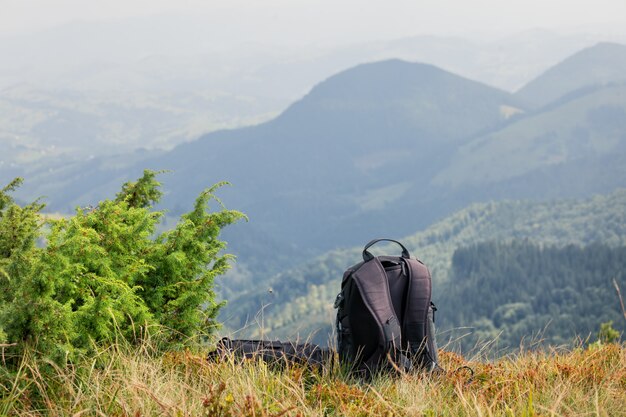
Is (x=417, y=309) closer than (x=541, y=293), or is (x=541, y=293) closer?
(x=417, y=309)

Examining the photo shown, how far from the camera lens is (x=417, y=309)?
16.3ft

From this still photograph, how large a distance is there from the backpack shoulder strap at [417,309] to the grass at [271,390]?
1.37 feet

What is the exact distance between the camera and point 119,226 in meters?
5.07

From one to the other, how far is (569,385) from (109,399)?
2.59 m

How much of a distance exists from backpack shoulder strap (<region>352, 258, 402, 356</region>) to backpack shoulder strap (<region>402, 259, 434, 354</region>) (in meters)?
0.14

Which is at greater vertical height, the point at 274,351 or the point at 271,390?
the point at 271,390

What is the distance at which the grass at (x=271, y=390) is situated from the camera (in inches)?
129

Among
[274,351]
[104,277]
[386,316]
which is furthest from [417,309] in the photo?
[104,277]

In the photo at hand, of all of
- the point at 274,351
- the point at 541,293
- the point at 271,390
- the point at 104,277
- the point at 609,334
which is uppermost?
the point at 104,277

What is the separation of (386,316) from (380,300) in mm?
120

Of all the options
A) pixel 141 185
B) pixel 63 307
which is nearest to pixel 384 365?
pixel 63 307

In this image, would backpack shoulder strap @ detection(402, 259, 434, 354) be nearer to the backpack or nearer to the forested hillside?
the backpack

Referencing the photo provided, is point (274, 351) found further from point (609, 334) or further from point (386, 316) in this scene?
point (609, 334)

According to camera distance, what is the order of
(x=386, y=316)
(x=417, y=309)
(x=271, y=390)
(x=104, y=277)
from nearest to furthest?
(x=271, y=390) < (x=104, y=277) < (x=386, y=316) < (x=417, y=309)
